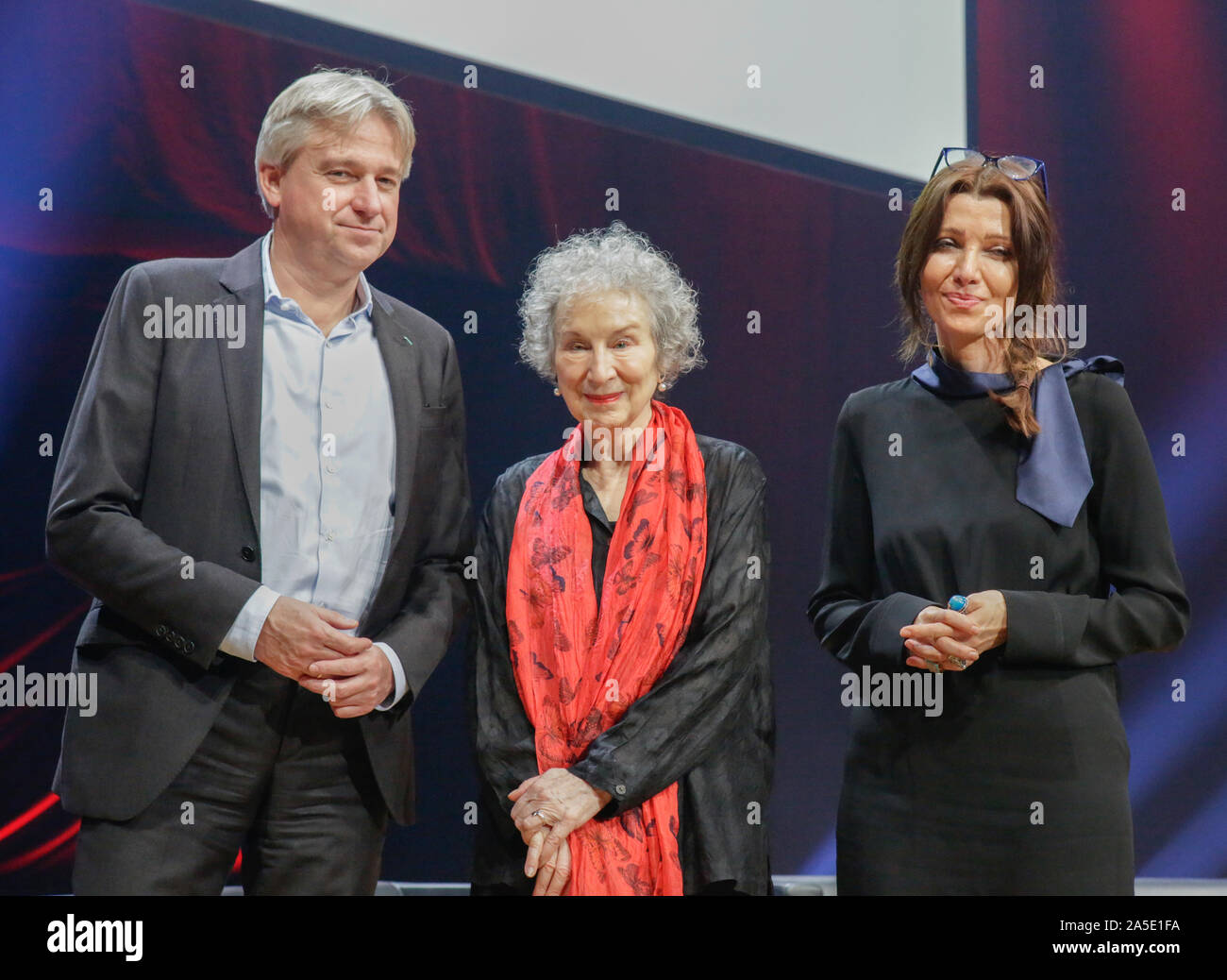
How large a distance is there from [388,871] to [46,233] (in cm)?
210

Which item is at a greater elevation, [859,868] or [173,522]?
[173,522]

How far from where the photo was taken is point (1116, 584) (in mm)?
2738

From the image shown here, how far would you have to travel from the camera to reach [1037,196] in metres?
2.81

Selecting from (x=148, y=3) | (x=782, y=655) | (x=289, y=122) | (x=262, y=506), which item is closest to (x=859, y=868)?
(x=782, y=655)

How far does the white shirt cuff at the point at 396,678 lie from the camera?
2.77 m

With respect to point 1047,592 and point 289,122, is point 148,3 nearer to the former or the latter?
point 289,122

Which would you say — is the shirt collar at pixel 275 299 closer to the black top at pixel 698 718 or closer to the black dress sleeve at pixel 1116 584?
the black top at pixel 698 718

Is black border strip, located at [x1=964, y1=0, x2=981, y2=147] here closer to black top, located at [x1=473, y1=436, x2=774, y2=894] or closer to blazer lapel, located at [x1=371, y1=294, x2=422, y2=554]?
black top, located at [x1=473, y1=436, x2=774, y2=894]

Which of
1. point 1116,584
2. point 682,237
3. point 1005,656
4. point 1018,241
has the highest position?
point 682,237

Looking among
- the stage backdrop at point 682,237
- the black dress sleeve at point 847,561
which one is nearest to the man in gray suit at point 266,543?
the stage backdrop at point 682,237

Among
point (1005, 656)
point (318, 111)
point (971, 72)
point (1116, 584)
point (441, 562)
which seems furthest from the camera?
point (971, 72)

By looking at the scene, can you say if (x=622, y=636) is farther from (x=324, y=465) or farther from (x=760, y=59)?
(x=760, y=59)

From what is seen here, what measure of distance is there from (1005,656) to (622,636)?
2.67ft

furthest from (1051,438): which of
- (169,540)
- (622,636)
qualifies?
(169,540)
